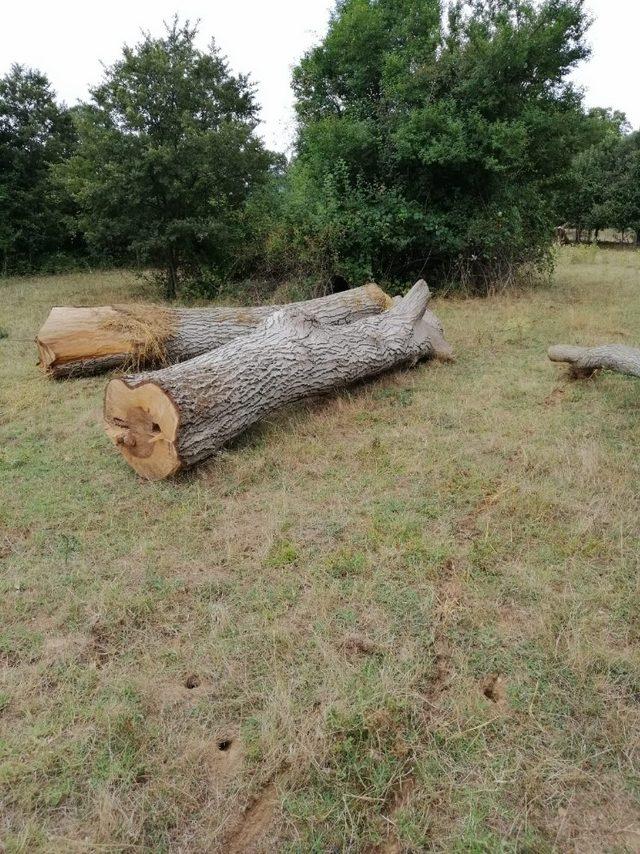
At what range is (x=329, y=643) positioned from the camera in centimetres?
206

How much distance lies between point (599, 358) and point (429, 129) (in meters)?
5.70

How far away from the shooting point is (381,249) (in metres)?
9.12

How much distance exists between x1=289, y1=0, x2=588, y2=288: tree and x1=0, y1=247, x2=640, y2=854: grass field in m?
5.87

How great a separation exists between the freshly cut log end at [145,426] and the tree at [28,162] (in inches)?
493

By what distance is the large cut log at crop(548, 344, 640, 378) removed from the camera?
4277 millimetres

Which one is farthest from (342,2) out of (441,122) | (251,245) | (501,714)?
(501,714)

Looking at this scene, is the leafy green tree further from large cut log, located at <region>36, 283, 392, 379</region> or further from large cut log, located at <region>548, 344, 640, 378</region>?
large cut log, located at <region>36, 283, 392, 379</region>

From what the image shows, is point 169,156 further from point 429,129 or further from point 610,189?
point 610,189

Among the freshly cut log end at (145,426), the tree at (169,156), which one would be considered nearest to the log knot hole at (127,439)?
the freshly cut log end at (145,426)

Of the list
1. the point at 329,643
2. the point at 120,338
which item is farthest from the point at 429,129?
the point at 329,643

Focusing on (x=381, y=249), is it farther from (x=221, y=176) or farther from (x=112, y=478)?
(x=112, y=478)

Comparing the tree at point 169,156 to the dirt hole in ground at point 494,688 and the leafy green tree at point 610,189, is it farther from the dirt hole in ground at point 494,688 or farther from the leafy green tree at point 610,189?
the leafy green tree at point 610,189

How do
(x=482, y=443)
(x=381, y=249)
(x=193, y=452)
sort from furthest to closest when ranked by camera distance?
(x=381, y=249), (x=482, y=443), (x=193, y=452)

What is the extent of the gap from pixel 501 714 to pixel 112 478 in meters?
2.76
